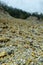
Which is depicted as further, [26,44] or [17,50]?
[26,44]

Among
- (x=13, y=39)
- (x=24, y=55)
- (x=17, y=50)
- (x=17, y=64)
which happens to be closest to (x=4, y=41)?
(x=13, y=39)

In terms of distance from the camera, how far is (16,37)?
13.4 metres

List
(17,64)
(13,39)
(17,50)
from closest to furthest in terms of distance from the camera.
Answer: (17,64), (17,50), (13,39)

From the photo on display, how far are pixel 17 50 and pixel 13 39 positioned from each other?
227cm

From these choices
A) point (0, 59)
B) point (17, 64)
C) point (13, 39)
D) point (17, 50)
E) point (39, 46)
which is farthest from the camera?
point (13, 39)

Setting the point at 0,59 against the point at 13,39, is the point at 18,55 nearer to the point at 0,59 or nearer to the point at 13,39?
the point at 0,59

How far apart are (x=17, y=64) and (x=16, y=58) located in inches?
28.6

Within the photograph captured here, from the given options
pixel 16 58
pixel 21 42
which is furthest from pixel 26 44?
pixel 16 58

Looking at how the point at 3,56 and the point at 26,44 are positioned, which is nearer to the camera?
the point at 3,56

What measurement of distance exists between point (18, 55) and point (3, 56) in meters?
0.75

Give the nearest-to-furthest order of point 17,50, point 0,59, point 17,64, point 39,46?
point 17,64 → point 0,59 → point 17,50 → point 39,46

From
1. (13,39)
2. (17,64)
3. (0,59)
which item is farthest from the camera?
(13,39)

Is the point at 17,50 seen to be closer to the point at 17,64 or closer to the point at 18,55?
the point at 18,55

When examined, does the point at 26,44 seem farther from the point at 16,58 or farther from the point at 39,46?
the point at 16,58
